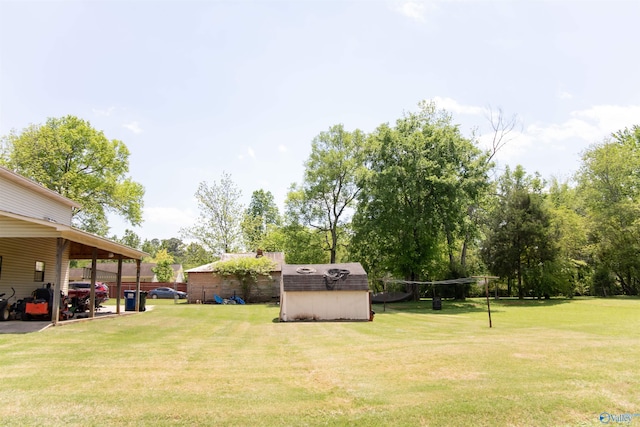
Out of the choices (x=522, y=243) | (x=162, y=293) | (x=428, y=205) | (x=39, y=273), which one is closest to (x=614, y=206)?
(x=522, y=243)

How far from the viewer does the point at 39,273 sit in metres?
19.5

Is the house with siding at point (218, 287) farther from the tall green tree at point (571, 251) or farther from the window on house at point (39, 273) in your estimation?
the tall green tree at point (571, 251)

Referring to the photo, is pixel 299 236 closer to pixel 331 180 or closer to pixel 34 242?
pixel 331 180

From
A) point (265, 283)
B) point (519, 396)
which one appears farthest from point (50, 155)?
point (519, 396)

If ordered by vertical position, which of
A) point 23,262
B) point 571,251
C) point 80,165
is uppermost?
point 80,165

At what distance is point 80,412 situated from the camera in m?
5.63

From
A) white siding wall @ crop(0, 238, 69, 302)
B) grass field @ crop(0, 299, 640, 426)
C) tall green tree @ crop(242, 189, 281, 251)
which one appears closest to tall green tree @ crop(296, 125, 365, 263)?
tall green tree @ crop(242, 189, 281, 251)

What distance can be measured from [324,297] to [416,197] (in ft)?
47.5

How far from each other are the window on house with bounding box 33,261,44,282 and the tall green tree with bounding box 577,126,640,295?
142 ft

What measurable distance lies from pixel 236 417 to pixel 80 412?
213 cm

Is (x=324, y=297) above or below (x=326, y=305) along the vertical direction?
above

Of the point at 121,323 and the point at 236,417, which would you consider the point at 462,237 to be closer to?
the point at 121,323

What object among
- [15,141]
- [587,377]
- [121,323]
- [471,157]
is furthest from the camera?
[471,157]

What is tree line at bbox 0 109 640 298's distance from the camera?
1283 inches
